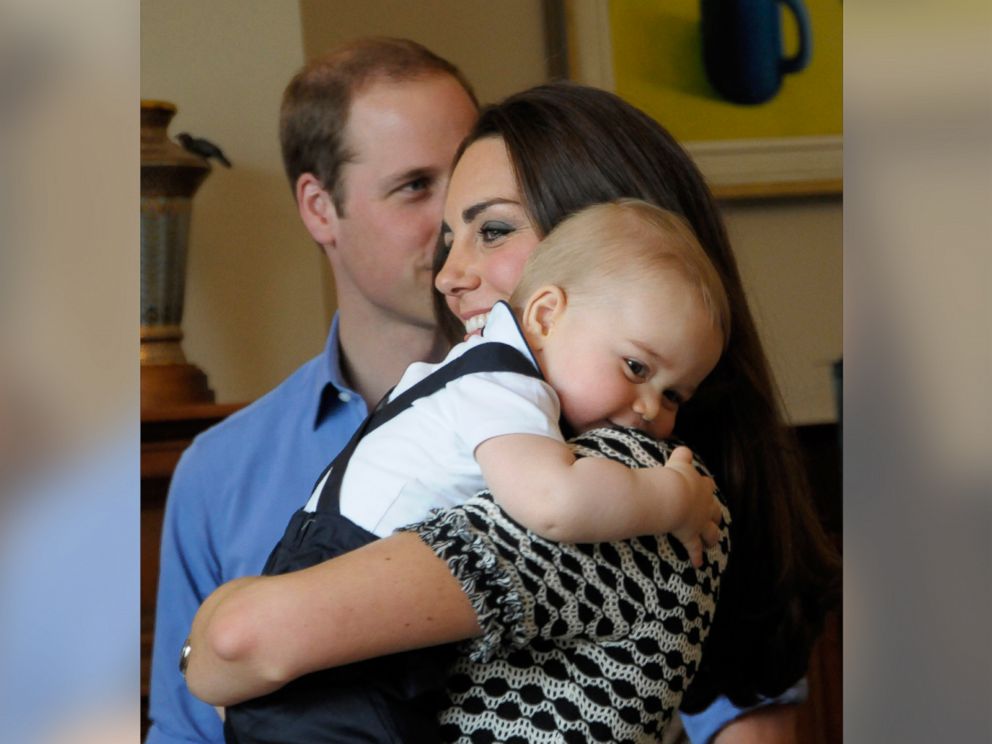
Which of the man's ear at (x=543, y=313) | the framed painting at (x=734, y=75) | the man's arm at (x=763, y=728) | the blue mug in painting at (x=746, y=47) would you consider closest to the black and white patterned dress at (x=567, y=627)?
the man's ear at (x=543, y=313)

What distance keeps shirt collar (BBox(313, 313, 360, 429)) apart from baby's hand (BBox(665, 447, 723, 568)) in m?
0.43

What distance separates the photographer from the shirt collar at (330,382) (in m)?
1.40

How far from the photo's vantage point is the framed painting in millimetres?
1510

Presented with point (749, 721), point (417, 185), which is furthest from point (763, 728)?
point (417, 185)

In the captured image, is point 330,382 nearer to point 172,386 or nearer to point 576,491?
point 172,386

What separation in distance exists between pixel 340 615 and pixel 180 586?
497 millimetres

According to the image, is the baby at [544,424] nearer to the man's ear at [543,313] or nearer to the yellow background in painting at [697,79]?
the man's ear at [543,313]

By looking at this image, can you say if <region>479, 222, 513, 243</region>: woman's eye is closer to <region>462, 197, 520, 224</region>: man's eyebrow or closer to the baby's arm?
<region>462, 197, 520, 224</region>: man's eyebrow

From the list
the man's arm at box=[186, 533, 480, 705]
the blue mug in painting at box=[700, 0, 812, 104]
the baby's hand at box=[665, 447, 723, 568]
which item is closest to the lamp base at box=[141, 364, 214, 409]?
the man's arm at box=[186, 533, 480, 705]

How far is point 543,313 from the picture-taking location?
118cm

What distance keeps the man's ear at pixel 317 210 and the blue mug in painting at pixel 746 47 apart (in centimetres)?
50

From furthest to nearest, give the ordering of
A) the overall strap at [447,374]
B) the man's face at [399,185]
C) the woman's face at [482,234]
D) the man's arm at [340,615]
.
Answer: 1. the man's face at [399,185]
2. the woman's face at [482,234]
3. the overall strap at [447,374]
4. the man's arm at [340,615]
